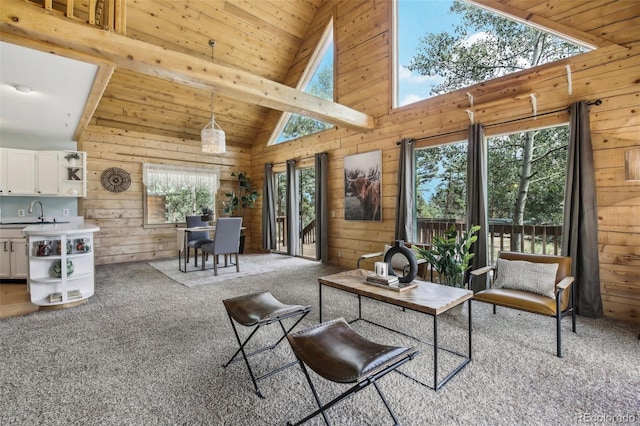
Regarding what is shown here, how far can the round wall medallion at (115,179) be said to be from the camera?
612 cm

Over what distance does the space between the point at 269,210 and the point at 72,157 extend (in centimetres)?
382

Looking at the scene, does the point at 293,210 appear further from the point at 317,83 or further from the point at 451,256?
the point at 451,256

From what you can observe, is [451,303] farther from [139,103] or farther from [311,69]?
[139,103]

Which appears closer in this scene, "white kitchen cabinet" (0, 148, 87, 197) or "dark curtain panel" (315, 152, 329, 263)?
"white kitchen cabinet" (0, 148, 87, 197)

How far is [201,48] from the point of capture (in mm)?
5723

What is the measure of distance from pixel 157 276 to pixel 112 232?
2.10m

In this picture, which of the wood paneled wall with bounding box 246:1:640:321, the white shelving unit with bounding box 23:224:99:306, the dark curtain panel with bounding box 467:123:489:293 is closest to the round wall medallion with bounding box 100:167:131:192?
the white shelving unit with bounding box 23:224:99:306

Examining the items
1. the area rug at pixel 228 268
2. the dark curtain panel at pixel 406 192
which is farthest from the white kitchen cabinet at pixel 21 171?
the dark curtain panel at pixel 406 192

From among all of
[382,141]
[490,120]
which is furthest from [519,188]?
[382,141]

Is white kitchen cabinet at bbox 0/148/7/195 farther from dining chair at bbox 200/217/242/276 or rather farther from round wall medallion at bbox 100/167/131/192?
dining chair at bbox 200/217/242/276

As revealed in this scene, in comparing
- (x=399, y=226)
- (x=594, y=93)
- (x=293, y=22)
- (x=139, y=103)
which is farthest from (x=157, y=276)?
(x=594, y=93)

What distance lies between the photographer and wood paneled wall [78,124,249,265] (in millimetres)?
6000

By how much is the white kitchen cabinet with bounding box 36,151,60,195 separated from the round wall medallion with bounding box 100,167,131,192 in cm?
94

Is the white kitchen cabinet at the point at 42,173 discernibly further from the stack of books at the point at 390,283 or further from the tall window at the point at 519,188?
the tall window at the point at 519,188
